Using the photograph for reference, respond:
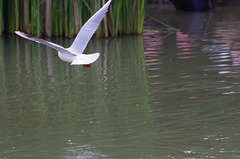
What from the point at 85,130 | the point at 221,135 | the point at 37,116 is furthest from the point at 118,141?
the point at 37,116

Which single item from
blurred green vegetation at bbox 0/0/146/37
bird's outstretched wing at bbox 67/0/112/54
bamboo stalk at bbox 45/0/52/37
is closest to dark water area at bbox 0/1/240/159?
blurred green vegetation at bbox 0/0/146/37

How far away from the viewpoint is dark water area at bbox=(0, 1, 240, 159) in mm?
3752

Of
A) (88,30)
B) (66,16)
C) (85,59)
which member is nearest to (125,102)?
(88,30)

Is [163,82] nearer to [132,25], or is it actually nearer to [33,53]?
[33,53]

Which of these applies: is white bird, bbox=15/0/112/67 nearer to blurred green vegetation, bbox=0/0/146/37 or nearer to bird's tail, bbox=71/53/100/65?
bird's tail, bbox=71/53/100/65

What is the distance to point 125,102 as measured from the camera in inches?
196

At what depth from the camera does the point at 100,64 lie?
22.7 feet

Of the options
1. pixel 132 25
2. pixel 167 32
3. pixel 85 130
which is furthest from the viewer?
pixel 167 32

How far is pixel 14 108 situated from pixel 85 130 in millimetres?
988

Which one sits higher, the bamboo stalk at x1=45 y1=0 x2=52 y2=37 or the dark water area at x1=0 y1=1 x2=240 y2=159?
the bamboo stalk at x1=45 y1=0 x2=52 y2=37

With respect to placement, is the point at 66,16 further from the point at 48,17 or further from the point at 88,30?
the point at 88,30

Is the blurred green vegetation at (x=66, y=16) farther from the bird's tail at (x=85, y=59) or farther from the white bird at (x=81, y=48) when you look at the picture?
the bird's tail at (x=85, y=59)

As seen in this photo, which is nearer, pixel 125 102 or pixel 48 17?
pixel 125 102

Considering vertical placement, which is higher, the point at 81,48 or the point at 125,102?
the point at 81,48
